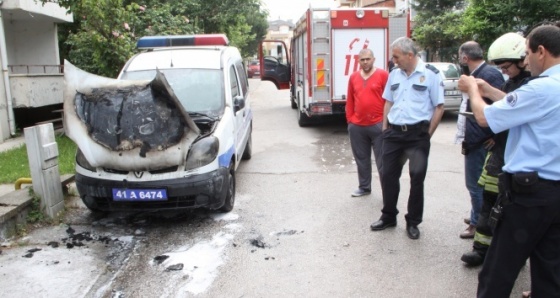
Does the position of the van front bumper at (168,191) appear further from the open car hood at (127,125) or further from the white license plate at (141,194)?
the open car hood at (127,125)

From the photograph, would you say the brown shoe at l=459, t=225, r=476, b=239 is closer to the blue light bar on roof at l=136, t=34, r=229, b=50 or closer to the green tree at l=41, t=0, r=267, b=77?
the blue light bar on roof at l=136, t=34, r=229, b=50

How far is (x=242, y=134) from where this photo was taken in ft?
23.2

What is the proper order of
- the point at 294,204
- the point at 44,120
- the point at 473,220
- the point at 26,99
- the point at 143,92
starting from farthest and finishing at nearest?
the point at 44,120 < the point at 26,99 < the point at 294,204 < the point at 143,92 < the point at 473,220

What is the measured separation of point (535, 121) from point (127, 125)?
3.75m

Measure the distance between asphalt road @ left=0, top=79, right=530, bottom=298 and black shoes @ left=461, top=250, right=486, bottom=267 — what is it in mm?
75

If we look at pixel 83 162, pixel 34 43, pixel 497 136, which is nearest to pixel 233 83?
pixel 83 162

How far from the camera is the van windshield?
593 centimetres

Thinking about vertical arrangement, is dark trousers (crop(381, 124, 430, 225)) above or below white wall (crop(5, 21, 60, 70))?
below

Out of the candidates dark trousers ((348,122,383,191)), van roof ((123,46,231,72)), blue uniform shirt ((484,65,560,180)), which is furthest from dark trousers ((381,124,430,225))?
van roof ((123,46,231,72))

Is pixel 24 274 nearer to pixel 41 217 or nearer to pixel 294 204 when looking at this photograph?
pixel 41 217

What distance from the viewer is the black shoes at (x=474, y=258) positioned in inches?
158

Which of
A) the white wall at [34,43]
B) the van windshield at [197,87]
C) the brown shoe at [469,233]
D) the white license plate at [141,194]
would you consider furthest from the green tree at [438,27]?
the white license plate at [141,194]

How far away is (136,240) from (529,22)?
12692 mm

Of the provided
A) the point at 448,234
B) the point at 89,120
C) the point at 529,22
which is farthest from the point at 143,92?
the point at 529,22
